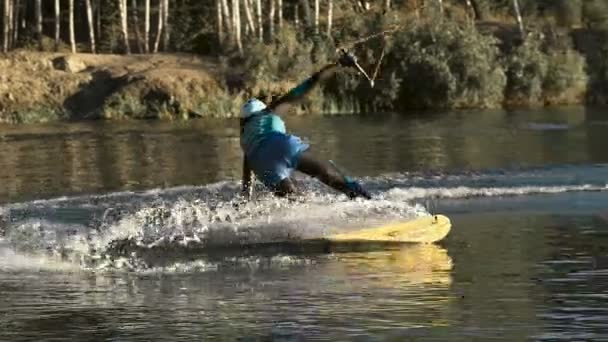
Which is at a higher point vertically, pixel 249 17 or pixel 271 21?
pixel 249 17

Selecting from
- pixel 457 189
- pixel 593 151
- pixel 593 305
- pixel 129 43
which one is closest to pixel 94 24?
pixel 129 43

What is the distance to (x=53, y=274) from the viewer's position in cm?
1243

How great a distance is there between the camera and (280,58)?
162ft

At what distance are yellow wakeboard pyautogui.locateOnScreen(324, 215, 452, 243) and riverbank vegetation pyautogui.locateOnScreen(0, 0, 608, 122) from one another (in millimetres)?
29143

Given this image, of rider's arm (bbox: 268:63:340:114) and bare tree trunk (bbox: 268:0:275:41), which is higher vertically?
bare tree trunk (bbox: 268:0:275:41)

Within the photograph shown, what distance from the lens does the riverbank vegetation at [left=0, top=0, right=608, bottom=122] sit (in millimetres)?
47031

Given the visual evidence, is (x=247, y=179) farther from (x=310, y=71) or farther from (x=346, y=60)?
(x=310, y=71)

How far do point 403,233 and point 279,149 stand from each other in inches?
65.3

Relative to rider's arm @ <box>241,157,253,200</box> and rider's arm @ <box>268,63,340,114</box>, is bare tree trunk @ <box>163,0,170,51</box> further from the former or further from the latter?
rider's arm @ <box>268,63,340,114</box>

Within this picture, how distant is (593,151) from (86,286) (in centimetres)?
1736

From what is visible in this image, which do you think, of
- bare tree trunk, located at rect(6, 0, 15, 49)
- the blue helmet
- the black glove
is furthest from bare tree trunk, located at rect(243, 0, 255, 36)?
the black glove

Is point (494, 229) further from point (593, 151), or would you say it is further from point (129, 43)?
point (129, 43)

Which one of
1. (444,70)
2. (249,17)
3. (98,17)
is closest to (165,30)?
(249,17)

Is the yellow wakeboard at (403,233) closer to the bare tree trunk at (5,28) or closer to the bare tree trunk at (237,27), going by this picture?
the bare tree trunk at (237,27)
